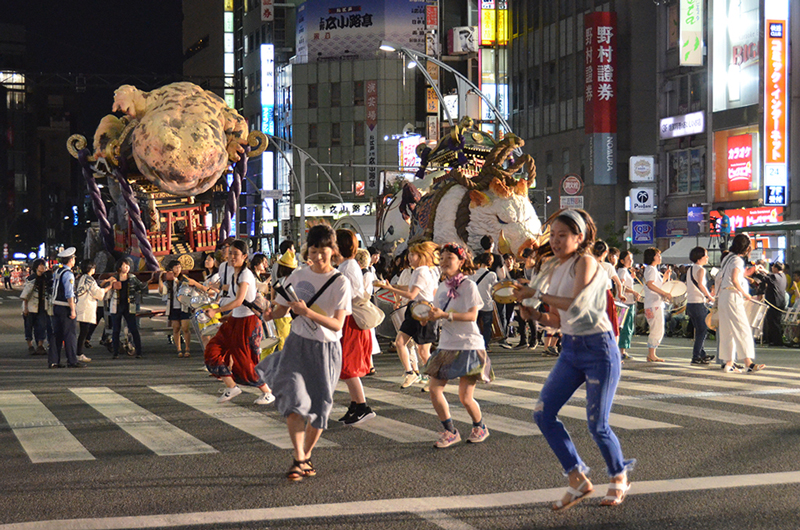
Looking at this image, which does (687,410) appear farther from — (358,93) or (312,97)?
(312,97)

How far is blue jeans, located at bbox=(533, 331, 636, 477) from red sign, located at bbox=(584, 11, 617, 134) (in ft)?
151

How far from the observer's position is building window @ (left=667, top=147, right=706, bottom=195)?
44.0m

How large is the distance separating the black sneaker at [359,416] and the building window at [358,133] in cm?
6709

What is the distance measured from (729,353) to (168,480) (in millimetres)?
9114

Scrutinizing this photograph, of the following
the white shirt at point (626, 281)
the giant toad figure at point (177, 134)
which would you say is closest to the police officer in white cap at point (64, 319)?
the giant toad figure at point (177, 134)

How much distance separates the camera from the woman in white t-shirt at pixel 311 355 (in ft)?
22.3

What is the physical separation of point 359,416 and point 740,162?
34559 millimetres

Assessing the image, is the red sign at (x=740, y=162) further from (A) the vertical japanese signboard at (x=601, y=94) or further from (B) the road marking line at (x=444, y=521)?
(B) the road marking line at (x=444, y=521)

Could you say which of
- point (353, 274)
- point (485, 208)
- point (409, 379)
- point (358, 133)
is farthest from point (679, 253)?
point (358, 133)

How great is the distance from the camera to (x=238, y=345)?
10.8 meters

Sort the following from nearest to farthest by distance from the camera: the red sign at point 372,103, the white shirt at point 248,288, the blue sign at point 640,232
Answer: the white shirt at point 248,288
the blue sign at point 640,232
the red sign at point 372,103

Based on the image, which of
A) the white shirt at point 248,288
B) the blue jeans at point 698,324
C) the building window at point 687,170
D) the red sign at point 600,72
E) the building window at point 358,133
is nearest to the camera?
the white shirt at point 248,288

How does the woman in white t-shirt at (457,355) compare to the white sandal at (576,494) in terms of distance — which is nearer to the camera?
the white sandal at (576,494)

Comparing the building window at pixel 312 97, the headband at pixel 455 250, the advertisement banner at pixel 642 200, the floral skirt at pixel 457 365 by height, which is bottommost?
the floral skirt at pixel 457 365
